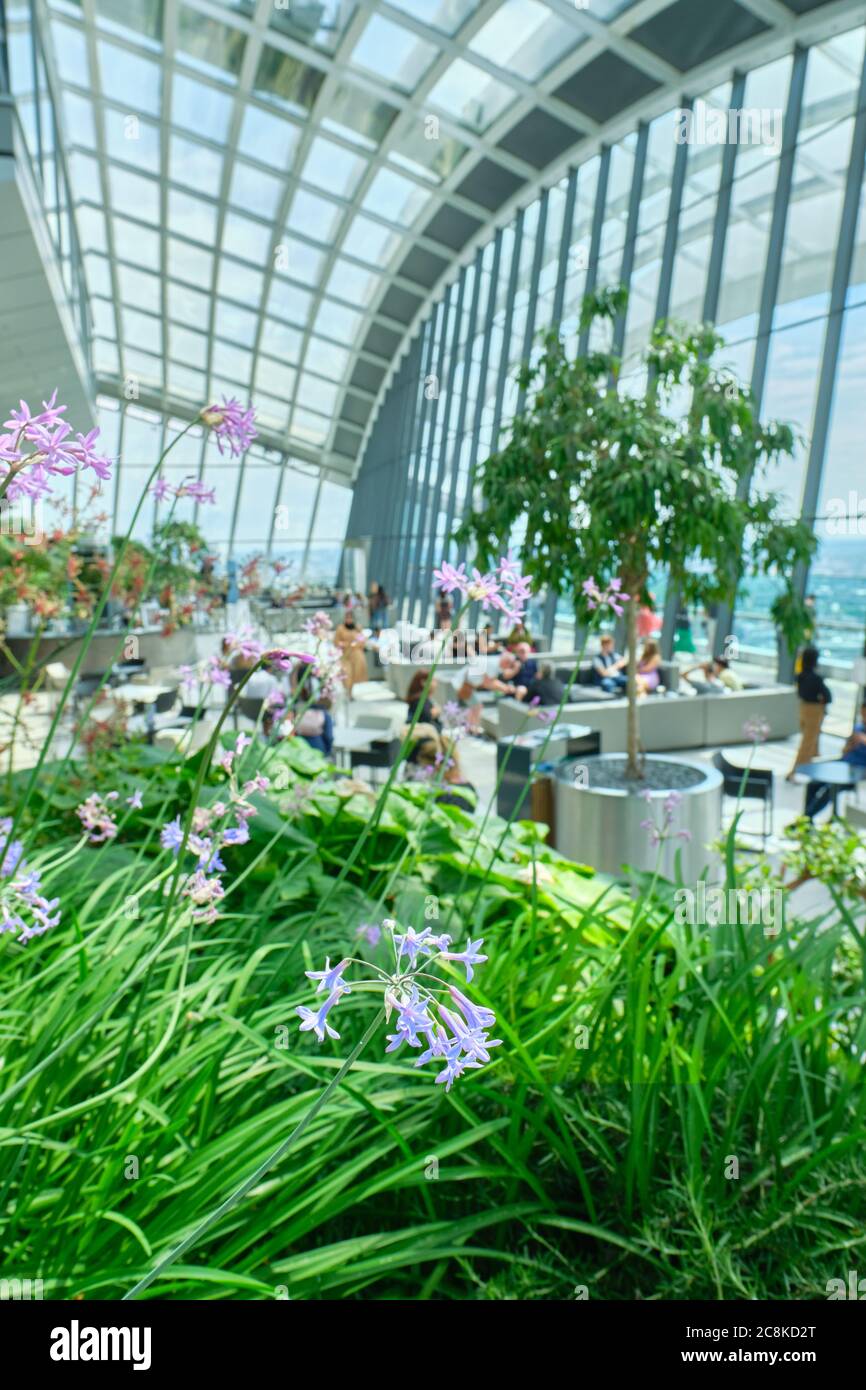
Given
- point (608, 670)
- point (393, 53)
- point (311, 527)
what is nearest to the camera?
point (608, 670)

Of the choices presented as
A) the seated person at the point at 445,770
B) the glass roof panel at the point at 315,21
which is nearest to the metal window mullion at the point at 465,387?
the glass roof panel at the point at 315,21

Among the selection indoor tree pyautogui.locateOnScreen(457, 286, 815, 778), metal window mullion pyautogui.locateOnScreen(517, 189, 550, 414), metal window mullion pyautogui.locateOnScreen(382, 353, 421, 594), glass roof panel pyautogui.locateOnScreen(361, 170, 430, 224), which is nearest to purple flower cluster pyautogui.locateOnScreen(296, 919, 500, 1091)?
indoor tree pyautogui.locateOnScreen(457, 286, 815, 778)

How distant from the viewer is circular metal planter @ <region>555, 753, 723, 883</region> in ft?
16.1

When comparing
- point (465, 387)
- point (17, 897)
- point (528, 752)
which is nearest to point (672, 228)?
point (465, 387)

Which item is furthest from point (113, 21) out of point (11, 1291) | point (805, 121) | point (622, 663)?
point (11, 1291)

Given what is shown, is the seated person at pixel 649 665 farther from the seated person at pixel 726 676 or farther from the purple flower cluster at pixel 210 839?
the purple flower cluster at pixel 210 839

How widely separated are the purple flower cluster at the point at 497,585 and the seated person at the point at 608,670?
9836mm

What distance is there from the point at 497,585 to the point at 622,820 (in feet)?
14.5

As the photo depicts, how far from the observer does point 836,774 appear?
596cm

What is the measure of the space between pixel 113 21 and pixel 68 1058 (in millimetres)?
16753

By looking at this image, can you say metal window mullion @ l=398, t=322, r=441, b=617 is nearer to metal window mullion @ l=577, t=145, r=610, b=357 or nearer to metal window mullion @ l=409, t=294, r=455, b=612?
metal window mullion @ l=409, t=294, r=455, b=612

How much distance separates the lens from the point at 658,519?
4754 millimetres

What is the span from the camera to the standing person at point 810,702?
8375mm

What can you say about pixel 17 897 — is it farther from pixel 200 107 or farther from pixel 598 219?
pixel 200 107
